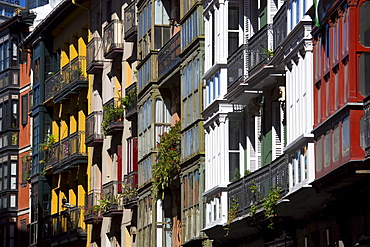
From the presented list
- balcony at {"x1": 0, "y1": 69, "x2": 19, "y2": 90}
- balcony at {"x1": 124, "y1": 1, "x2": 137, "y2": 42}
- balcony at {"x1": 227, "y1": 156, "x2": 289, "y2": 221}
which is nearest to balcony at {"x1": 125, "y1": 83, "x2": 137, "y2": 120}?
balcony at {"x1": 124, "y1": 1, "x2": 137, "y2": 42}

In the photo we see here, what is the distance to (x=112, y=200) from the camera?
4859 cm

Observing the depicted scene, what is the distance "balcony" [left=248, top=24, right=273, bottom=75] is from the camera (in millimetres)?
31141

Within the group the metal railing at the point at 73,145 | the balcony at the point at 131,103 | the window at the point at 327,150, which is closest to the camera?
the window at the point at 327,150

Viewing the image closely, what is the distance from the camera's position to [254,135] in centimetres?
3388

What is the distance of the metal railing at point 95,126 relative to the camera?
5184 cm

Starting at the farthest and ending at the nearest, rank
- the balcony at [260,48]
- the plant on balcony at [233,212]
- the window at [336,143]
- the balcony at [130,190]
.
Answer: the balcony at [130,190], the plant on balcony at [233,212], the balcony at [260,48], the window at [336,143]

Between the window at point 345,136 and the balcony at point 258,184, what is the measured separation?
5.08m

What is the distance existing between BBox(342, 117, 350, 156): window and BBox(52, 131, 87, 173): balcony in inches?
1254

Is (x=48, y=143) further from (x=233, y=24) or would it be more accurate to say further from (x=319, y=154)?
(x=319, y=154)

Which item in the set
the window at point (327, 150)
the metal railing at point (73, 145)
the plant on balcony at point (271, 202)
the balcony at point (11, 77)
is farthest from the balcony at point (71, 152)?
the window at point (327, 150)

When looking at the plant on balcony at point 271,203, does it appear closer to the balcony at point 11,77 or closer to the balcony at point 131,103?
the balcony at point 131,103

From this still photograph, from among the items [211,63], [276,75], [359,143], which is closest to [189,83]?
[211,63]

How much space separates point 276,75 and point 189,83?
885 cm

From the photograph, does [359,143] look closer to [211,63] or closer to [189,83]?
[211,63]
